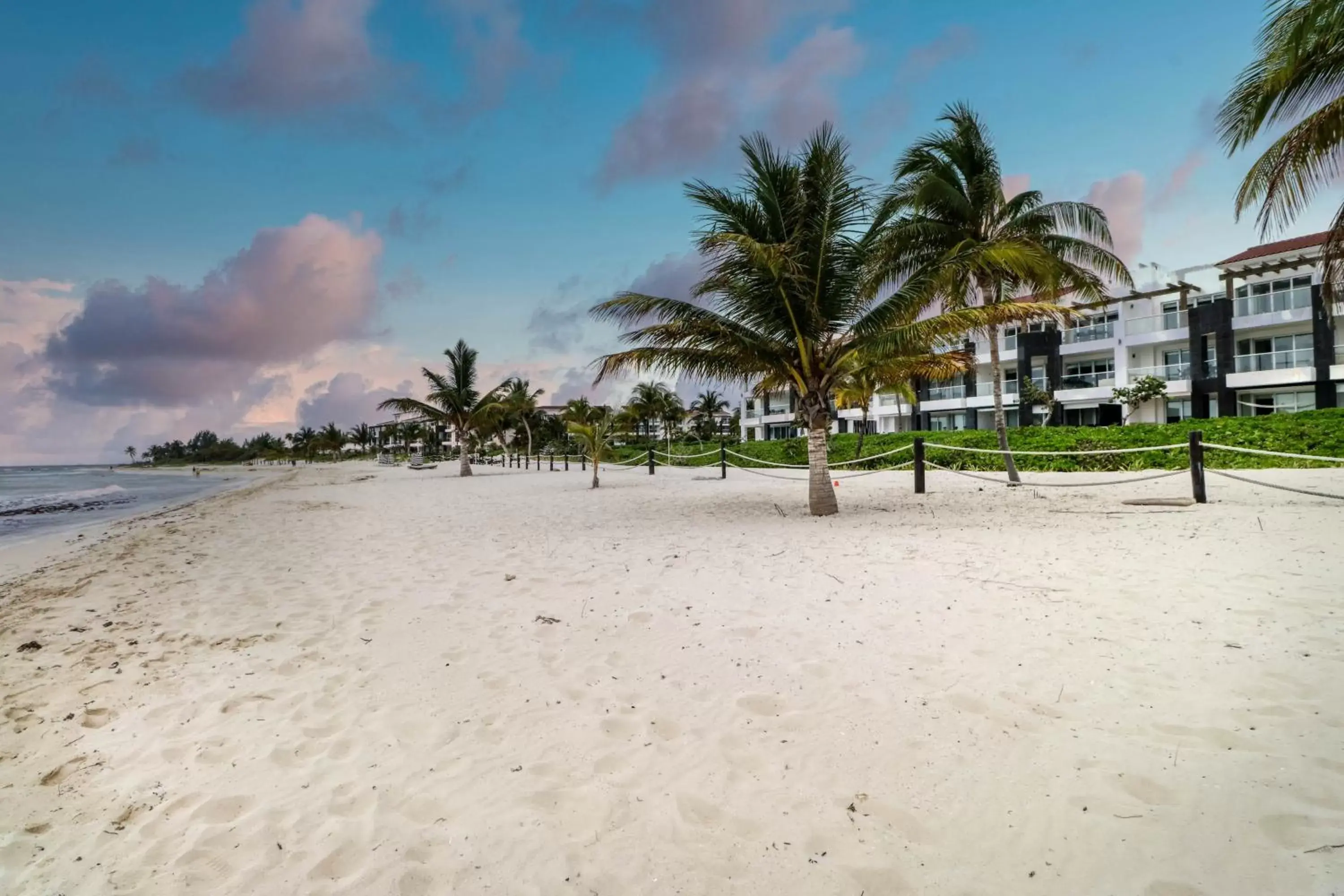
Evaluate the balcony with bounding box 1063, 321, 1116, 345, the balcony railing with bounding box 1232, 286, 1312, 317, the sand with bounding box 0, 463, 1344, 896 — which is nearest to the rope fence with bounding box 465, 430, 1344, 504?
the sand with bounding box 0, 463, 1344, 896

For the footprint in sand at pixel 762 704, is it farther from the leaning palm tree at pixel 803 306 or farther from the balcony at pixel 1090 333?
the balcony at pixel 1090 333

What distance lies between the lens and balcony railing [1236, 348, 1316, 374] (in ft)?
91.5

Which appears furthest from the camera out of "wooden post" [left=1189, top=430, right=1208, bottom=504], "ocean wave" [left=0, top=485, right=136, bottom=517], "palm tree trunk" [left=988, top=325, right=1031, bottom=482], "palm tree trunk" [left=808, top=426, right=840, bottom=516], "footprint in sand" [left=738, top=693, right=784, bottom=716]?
"ocean wave" [left=0, top=485, right=136, bottom=517]

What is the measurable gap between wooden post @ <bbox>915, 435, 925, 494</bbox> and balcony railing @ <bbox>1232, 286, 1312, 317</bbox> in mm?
27365

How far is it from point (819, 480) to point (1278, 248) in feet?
114

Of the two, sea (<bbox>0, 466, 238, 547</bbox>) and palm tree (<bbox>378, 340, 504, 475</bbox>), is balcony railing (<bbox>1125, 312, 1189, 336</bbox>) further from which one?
sea (<bbox>0, 466, 238, 547</bbox>)

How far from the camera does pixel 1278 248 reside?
29.7 metres

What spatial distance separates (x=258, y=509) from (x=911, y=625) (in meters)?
18.4

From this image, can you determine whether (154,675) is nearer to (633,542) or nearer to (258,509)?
(633,542)

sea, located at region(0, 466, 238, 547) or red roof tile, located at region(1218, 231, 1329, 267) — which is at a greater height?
red roof tile, located at region(1218, 231, 1329, 267)

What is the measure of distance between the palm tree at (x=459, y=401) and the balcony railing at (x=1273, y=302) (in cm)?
3764

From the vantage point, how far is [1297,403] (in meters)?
28.8

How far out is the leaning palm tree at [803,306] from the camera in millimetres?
10594

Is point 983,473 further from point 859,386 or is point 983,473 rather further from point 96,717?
point 96,717
